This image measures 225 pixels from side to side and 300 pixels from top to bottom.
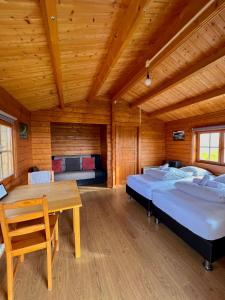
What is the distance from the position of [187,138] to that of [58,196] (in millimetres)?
4125

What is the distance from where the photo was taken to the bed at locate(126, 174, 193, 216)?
3004mm

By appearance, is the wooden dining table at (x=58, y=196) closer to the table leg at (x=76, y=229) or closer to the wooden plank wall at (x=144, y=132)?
the table leg at (x=76, y=229)

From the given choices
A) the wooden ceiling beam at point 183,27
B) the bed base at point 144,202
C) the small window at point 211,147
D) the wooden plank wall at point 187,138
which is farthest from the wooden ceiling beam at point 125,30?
the small window at point 211,147

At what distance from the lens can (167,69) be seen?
A: 2904 millimetres

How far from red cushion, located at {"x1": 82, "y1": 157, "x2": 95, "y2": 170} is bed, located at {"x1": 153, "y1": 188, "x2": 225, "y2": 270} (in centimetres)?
356

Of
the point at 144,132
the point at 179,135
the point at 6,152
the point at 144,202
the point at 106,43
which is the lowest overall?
the point at 144,202

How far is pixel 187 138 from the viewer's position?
15.6ft

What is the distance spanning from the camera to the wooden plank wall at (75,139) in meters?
5.61

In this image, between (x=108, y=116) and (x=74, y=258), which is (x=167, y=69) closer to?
(x=108, y=116)

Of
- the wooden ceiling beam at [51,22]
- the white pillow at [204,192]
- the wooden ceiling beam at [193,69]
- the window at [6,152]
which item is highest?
the wooden ceiling beam at [193,69]

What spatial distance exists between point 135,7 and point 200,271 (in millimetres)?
2760

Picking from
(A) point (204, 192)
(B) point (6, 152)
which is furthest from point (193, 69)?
(B) point (6, 152)

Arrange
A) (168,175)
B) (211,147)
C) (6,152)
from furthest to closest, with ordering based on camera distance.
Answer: (211,147), (168,175), (6,152)

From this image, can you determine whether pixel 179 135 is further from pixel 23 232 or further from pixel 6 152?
pixel 23 232
